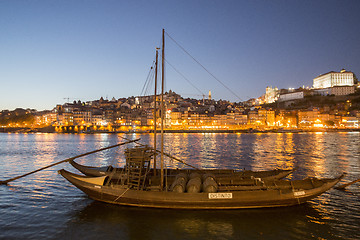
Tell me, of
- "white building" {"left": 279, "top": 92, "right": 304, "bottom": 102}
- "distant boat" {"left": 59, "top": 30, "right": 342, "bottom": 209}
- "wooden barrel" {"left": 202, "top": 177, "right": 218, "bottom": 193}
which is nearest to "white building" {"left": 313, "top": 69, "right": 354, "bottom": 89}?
"white building" {"left": 279, "top": 92, "right": 304, "bottom": 102}

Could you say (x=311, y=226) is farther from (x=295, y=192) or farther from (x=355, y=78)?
(x=355, y=78)

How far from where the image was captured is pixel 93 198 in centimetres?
1113

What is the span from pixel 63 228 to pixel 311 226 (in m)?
8.69

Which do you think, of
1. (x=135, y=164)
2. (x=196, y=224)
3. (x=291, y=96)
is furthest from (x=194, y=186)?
(x=291, y=96)

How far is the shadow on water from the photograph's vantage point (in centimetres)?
834

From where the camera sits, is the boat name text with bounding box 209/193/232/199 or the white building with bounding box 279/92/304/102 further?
the white building with bounding box 279/92/304/102

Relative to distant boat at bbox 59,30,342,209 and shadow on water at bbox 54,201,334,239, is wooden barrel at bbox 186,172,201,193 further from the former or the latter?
shadow on water at bbox 54,201,334,239

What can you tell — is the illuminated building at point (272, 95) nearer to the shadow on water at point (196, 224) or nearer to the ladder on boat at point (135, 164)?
the shadow on water at point (196, 224)

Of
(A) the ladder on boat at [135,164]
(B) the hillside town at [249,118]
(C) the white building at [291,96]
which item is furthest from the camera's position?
(C) the white building at [291,96]

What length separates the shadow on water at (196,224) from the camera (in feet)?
27.4

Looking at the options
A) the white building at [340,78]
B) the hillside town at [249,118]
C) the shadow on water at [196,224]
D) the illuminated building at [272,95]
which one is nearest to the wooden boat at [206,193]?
the shadow on water at [196,224]

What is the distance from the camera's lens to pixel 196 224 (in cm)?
896

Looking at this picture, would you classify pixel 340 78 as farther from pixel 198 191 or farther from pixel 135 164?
pixel 135 164

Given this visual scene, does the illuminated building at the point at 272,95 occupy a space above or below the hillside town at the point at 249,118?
above
